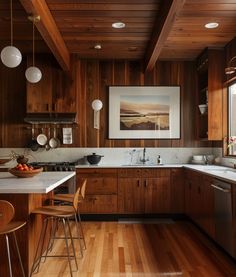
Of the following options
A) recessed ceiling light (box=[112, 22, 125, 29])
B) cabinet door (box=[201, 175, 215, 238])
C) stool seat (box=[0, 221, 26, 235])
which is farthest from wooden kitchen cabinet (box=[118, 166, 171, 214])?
stool seat (box=[0, 221, 26, 235])

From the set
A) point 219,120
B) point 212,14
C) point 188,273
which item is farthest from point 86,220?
point 212,14

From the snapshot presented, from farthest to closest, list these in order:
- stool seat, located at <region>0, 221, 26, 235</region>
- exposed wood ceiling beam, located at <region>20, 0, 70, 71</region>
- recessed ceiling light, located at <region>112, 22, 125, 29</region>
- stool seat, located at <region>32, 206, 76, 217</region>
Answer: recessed ceiling light, located at <region>112, 22, 125, 29</region> → exposed wood ceiling beam, located at <region>20, 0, 70, 71</region> → stool seat, located at <region>32, 206, 76, 217</region> → stool seat, located at <region>0, 221, 26, 235</region>

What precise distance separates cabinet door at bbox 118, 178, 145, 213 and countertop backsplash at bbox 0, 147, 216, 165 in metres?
0.62

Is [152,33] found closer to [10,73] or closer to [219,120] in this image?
[219,120]

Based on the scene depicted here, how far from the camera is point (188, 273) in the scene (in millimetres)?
2793

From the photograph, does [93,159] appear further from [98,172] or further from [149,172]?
[149,172]

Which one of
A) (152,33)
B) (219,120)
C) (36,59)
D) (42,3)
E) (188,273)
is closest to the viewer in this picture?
(188,273)

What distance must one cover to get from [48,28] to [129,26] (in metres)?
1.06

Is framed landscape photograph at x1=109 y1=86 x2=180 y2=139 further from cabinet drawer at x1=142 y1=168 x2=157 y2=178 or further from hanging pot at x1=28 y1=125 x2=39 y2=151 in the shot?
hanging pot at x1=28 y1=125 x2=39 y2=151

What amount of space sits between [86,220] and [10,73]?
2956 mm

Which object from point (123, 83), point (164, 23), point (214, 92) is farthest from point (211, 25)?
point (123, 83)

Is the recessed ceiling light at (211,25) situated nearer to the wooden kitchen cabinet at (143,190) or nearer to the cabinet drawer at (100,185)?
the wooden kitchen cabinet at (143,190)

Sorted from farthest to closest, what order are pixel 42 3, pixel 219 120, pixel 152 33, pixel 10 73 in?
pixel 10 73 → pixel 219 120 → pixel 152 33 → pixel 42 3

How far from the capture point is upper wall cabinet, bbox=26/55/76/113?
4.99 meters
